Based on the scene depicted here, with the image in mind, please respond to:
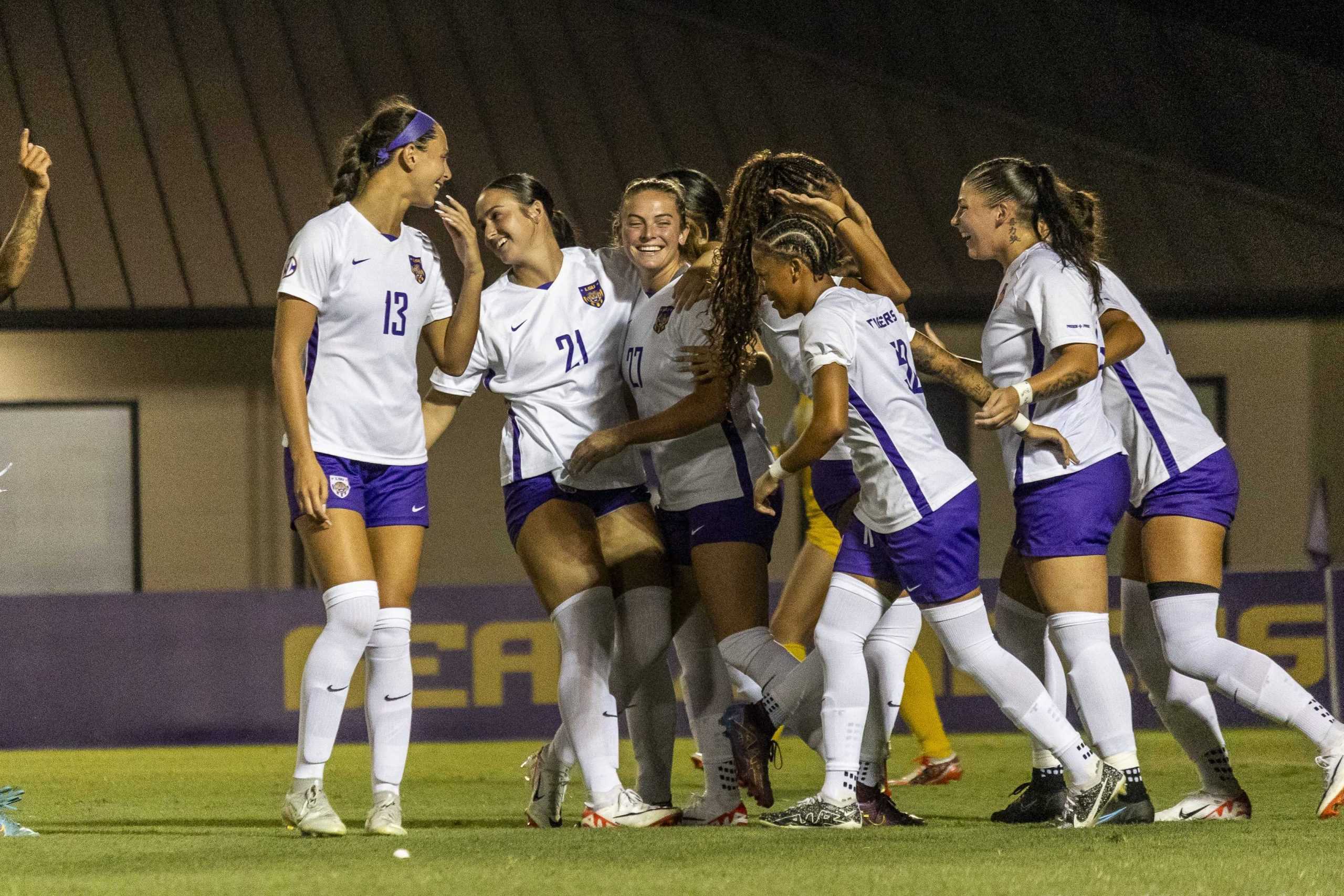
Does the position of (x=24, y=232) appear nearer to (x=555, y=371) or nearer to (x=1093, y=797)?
(x=555, y=371)

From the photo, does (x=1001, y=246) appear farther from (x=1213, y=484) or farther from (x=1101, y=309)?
(x=1213, y=484)

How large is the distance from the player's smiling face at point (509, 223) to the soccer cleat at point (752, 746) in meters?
1.55

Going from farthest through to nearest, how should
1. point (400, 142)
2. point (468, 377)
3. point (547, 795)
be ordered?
point (468, 377) → point (547, 795) → point (400, 142)

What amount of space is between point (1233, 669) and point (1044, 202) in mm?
1418

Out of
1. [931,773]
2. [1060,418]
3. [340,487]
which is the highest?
[1060,418]

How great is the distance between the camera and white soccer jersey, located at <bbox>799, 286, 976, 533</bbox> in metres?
4.57

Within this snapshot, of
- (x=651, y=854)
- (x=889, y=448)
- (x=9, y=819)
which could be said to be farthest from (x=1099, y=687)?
(x=9, y=819)

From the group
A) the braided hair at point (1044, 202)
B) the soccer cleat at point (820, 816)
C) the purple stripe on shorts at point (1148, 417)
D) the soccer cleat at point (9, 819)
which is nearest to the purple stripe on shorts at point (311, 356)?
the soccer cleat at point (9, 819)

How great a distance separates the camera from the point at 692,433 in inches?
197

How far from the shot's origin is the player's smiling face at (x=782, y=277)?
4.77m

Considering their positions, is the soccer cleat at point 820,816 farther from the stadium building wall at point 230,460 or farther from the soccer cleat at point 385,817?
the stadium building wall at point 230,460

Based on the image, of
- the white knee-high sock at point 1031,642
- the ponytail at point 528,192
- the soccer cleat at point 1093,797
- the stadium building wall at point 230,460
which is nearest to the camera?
the soccer cleat at point 1093,797

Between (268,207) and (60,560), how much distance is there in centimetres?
313

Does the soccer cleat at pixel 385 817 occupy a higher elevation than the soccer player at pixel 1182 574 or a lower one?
lower
